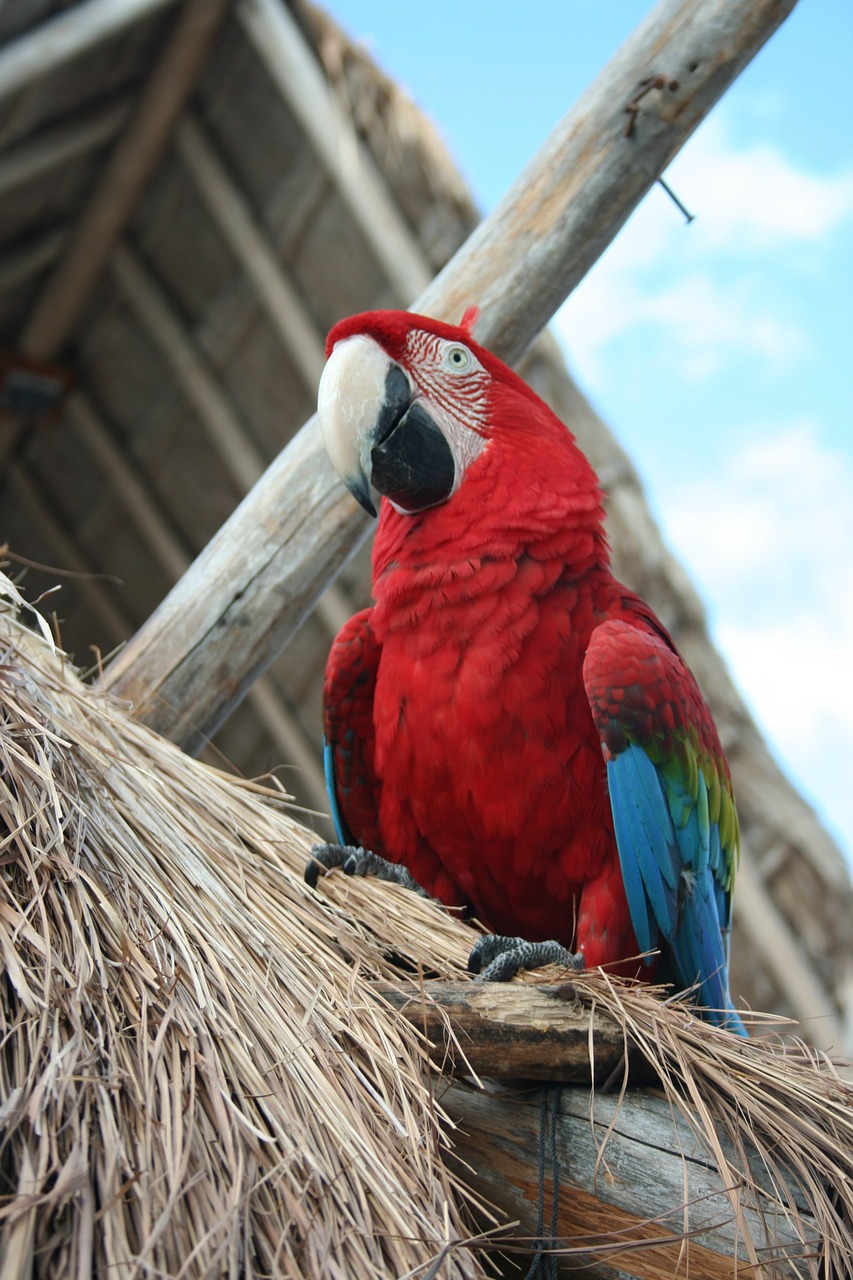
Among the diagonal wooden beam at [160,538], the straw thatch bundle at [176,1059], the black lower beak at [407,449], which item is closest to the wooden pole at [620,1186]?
the straw thatch bundle at [176,1059]

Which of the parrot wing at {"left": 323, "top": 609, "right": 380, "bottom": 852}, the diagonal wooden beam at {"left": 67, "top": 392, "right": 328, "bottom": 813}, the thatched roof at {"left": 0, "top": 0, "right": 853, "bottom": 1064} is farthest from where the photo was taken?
the diagonal wooden beam at {"left": 67, "top": 392, "right": 328, "bottom": 813}

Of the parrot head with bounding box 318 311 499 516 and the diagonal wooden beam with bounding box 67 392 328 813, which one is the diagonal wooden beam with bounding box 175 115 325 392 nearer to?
the diagonal wooden beam with bounding box 67 392 328 813

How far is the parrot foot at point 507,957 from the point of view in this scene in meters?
1.26

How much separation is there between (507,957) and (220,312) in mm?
3273

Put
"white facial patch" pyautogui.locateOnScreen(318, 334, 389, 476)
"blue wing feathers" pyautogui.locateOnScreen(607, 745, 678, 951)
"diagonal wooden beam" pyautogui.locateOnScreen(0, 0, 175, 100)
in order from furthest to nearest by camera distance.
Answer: "diagonal wooden beam" pyautogui.locateOnScreen(0, 0, 175, 100) → "white facial patch" pyautogui.locateOnScreen(318, 334, 389, 476) → "blue wing feathers" pyautogui.locateOnScreen(607, 745, 678, 951)

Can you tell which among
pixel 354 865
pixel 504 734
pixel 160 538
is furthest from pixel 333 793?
pixel 160 538

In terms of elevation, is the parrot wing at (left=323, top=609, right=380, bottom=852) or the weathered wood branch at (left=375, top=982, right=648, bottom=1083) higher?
the parrot wing at (left=323, top=609, right=380, bottom=852)

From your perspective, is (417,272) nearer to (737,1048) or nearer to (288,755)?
(288,755)

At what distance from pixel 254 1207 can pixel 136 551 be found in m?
4.05

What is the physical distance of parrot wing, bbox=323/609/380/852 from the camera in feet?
5.57

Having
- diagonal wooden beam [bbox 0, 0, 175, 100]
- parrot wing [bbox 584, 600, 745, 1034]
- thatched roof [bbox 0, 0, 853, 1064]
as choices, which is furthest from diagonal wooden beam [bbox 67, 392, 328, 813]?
parrot wing [bbox 584, 600, 745, 1034]

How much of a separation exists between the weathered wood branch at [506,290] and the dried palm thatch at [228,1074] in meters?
0.35

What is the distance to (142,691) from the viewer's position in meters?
1.75

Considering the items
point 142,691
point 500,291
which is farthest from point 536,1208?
point 500,291
